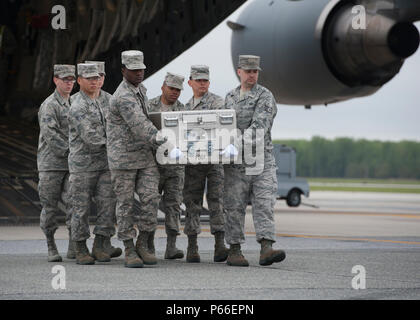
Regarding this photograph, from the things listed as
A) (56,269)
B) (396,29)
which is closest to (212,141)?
(56,269)

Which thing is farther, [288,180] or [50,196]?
[288,180]

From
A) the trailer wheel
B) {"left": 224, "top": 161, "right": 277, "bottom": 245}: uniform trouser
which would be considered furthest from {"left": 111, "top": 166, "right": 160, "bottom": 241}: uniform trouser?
the trailer wheel

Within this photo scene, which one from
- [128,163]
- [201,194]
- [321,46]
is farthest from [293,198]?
[128,163]

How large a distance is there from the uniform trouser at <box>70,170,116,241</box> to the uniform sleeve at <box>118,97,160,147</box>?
785 millimetres

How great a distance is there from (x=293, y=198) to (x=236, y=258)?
20.0m

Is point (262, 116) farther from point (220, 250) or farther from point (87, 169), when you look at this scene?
point (87, 169)

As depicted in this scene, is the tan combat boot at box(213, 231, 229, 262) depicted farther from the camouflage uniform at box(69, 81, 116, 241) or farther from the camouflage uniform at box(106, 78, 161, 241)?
the camouflage uniform at box(69, 81, 116, 241)

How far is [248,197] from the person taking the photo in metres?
8.88

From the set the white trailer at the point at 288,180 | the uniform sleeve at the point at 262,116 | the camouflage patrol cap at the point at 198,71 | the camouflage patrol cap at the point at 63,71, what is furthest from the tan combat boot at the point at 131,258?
the white trailer at the point at 288,180

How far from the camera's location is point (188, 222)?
925 cm

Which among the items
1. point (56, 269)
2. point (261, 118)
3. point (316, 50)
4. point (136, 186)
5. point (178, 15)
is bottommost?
point (56, 269)

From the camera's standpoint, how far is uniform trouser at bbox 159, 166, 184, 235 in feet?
30.1

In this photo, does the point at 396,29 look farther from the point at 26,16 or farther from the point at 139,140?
the point at 26,16
